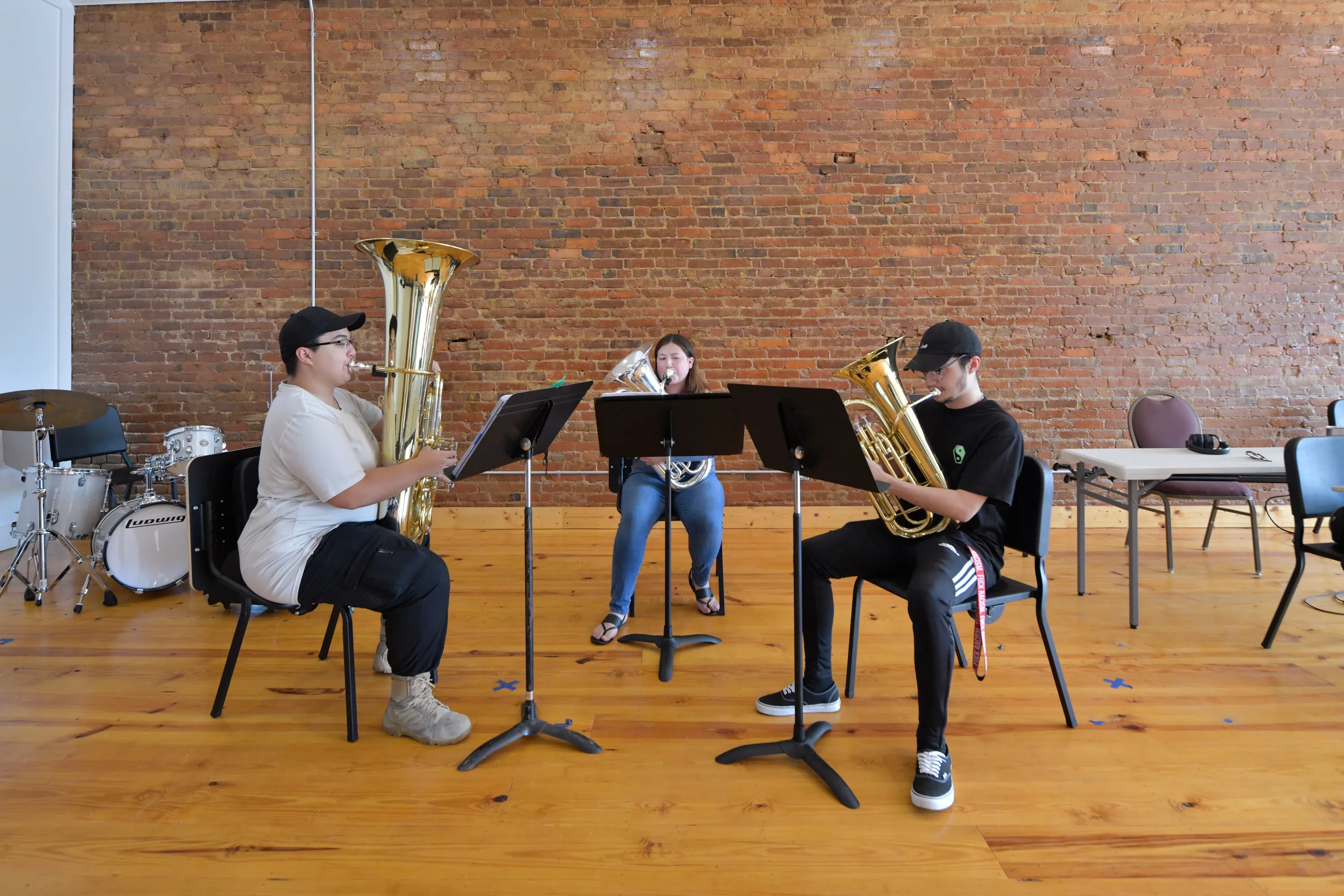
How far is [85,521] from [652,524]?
310 cm

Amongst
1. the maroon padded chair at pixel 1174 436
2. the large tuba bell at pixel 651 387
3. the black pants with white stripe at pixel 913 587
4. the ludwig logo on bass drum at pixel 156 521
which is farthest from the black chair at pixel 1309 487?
the ludwig logo on bass drum at pixel 156 521

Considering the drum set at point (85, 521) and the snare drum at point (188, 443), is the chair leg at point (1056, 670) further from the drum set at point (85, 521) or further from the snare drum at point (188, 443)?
the snare drum at point (188, 443)

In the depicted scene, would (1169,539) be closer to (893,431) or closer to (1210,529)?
(1210,529)

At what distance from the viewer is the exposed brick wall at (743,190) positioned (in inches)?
205

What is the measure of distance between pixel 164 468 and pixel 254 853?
3.16 metres

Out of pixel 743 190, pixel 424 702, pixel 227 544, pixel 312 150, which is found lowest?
pixel 424 702

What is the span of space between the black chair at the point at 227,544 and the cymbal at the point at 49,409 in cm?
171

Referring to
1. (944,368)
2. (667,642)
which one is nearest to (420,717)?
(667,642)

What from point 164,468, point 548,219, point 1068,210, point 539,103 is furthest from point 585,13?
point 164,468

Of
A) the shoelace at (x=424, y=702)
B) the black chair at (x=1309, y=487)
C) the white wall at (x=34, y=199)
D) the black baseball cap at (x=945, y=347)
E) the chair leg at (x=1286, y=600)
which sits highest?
Answer: the white wall at (x=34, y=199)

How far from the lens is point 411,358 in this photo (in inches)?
100

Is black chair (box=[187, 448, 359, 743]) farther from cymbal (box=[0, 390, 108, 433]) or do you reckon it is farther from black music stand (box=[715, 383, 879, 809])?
cymbal (box=[0, 390, 108, 433])

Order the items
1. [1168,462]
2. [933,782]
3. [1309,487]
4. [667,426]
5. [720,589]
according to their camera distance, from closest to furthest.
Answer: [933,782], [667,426], [1309,487], [1168,462], [720,589]

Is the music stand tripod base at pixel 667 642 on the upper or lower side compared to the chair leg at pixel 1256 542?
lower
